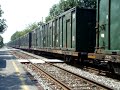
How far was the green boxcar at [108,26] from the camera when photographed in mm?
11320

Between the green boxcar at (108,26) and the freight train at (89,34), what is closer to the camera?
the green boxcar at (108,26)

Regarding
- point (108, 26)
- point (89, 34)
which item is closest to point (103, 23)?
point (108, 26)

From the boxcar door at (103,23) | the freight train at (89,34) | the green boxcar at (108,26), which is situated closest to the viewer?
the green boxcar at (108,26)

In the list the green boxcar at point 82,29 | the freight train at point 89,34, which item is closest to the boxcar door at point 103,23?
the freight train at point 89,34

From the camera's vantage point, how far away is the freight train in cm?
1167

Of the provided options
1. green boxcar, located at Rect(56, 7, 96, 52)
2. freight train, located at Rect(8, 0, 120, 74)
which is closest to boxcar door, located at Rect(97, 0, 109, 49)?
freight train, located at Rect(8, 0, 120, 74)

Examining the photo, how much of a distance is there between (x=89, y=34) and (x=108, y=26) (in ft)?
18.0

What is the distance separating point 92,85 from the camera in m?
10.4

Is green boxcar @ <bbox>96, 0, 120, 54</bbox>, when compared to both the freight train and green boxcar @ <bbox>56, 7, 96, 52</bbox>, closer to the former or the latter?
the freight train

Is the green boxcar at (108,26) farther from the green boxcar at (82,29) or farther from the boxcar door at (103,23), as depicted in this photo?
the green boxcar at (82,29)

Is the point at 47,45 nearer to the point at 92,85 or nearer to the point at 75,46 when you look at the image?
the point at 75,46

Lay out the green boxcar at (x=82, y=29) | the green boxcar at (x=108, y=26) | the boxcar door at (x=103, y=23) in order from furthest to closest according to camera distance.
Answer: the green boxcar at (x=82, y=29) → the boxcar door at (x=103, y=23) → the green boxcar at (x=108, y=26)

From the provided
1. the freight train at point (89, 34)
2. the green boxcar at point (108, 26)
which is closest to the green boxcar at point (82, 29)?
the freight train at point (89, 34)

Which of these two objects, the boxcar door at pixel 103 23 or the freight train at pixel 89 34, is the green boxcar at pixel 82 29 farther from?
the boxcar door at pixel 103 23
